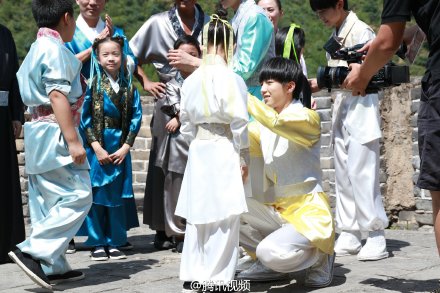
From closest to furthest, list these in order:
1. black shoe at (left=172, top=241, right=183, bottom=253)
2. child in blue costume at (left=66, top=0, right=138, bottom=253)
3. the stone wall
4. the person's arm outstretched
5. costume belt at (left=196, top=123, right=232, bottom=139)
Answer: costume belt at (left=196, top=123, right=232, bottom=139) < the person's arm outstretched < black shoe at (left=172, top=241, right=183, bottom=253) < child in blue costume at (left=66, top=0, right=138, bottom=253) < the stone wall

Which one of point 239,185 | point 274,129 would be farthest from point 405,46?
point 239,185

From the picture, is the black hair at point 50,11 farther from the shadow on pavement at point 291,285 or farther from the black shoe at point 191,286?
the shadow on pavement at point 291,285

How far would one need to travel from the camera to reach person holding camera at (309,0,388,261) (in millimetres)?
6168

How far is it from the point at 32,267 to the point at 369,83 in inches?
84.4

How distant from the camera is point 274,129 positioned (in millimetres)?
5168

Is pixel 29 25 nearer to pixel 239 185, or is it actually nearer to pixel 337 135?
pixel 337 135

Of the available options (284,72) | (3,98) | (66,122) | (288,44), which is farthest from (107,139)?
(284,72)

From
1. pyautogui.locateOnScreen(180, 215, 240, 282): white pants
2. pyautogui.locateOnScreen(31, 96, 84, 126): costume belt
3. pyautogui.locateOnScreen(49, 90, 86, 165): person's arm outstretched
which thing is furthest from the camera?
pyautogui.locateOnScreen(31, 96, 84, 126): costume belt

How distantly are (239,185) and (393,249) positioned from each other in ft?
6.43

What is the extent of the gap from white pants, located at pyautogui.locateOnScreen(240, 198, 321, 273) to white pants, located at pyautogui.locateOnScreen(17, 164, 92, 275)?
38.8 inches

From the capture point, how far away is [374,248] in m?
6.11

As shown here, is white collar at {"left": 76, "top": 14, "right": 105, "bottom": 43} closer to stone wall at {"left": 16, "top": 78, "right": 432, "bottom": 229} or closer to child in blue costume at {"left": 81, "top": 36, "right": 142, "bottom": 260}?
child in blue costume at {"left": 81, "top": 36, "right": 142, "bottom": 260}

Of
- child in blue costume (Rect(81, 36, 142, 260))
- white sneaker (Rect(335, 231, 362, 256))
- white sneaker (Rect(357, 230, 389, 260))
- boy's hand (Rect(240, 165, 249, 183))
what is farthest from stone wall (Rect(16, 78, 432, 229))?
boy's hand (Rect(240, 165, 249, 183))

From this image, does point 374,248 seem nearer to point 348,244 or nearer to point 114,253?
point 348,244
